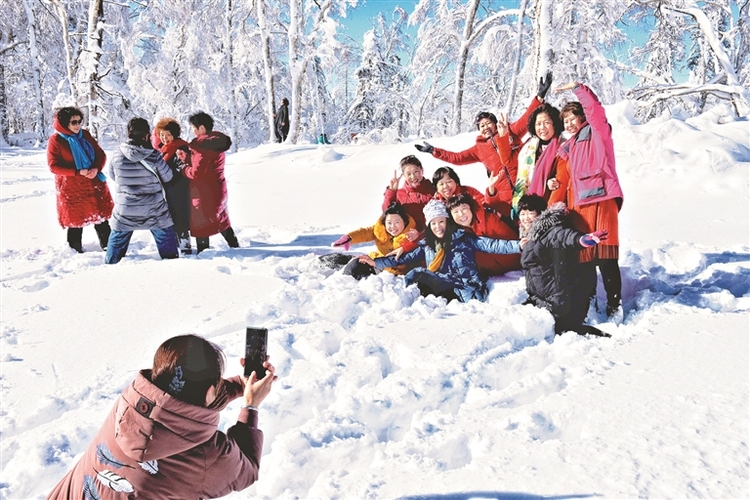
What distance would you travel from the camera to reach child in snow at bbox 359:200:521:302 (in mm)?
3836

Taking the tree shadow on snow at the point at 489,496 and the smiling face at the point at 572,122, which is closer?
the tree shadow on snow at the point at 489,496

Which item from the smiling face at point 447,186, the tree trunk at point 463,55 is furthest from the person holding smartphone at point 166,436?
the tree trunk at point 463,55

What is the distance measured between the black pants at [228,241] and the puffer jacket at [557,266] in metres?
3.23

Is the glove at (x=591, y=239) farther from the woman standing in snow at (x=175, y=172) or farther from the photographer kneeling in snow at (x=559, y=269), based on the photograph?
the woman standing in snow at (x=175, y=172)

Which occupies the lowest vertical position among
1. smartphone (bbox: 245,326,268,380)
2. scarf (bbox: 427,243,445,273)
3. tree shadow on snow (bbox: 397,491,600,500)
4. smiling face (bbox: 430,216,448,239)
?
tree shadow on snow (bbox: 397,491,600,500)

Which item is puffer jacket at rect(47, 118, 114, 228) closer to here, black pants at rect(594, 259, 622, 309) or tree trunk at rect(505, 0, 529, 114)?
black pants at rect(594, 259, 622, 309)

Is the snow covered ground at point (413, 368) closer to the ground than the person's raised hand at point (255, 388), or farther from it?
closer to the ground

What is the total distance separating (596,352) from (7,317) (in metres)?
3.86

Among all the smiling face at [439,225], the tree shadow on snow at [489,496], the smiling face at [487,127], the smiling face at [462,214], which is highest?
the smiling face at [487,127]

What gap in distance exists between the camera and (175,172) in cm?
495

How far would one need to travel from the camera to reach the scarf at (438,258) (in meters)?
3.97

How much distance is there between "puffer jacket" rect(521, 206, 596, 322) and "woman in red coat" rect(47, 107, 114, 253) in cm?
425

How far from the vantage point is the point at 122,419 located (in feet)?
4.35

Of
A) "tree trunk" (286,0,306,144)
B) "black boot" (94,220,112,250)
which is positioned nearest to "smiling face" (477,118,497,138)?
"black boot" (94,220,112,250)
